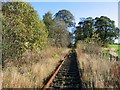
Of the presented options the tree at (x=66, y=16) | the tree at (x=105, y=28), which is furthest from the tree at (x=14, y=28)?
the tree at (x=66, y=16)

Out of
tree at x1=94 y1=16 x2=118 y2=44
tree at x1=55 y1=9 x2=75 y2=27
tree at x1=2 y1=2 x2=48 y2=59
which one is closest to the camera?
tree at x1=2 y1=2 x2=48 y2=59

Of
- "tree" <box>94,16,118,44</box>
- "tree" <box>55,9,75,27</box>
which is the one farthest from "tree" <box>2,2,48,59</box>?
"tree" <box>55,9,75,27</box>

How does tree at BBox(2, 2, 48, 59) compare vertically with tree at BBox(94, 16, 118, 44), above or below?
below

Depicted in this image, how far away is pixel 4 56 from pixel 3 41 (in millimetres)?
821

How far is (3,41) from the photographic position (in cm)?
1135

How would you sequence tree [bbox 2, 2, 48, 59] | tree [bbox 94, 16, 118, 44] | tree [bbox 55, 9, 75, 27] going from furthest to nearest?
tree [bbox 55, 9, 75, 27], tree [bbox 94, 16, 118, 44], tree [bbox 2, 2, 48, 59]

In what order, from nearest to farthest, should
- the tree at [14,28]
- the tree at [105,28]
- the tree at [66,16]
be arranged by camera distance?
the tree at [14,28]
the tree at [105,28]
the tree at [66,16]

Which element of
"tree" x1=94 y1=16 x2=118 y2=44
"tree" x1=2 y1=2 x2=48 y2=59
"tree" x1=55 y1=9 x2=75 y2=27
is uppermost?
"tree" x1=55 y1=9 x2=75 y2=27

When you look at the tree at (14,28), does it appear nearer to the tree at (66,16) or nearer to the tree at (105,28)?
the tree at (105,28)

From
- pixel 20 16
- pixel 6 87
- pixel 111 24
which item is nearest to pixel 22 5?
pixel 20 16

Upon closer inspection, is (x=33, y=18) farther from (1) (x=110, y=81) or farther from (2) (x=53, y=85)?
(1) (x=110, y=81)

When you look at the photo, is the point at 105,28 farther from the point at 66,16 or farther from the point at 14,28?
the point at 14,28

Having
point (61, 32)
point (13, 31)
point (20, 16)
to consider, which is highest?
point (61, 32)

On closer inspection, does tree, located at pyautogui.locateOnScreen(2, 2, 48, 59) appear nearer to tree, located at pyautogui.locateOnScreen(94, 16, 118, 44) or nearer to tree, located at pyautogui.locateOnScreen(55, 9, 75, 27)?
tree, located at pyautogui.locateOnScreen(94, 16, 118, 44)
